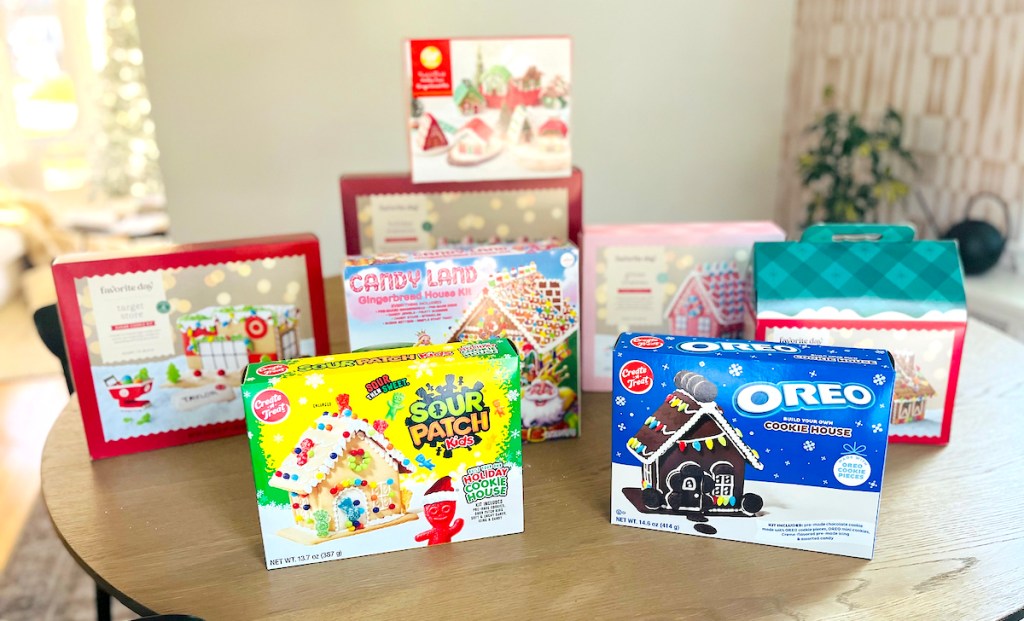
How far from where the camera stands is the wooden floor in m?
2.56

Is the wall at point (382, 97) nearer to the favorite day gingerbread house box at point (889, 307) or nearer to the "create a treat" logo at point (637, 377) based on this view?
the favorite day gingerbread house box at point (889, 307)

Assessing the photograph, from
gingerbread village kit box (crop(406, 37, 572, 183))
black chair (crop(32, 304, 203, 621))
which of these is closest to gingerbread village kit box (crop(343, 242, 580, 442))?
gingerbread village kit box (crop(406, 37, 572, 183))

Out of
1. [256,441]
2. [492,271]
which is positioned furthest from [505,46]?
[256,441]

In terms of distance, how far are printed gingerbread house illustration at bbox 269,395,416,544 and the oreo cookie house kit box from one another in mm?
261

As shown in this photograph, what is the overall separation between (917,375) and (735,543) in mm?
401

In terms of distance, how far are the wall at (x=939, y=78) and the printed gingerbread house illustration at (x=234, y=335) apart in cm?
217

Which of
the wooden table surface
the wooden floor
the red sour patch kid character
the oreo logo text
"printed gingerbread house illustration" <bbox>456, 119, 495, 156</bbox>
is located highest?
"printed gingerbread house illustration" <bbox>456, 119, 495, 156</bbox>

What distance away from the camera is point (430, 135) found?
4.21 ft

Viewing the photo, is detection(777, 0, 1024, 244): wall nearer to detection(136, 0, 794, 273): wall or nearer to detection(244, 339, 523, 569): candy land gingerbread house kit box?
detection(136, 0, 794, 273): wall

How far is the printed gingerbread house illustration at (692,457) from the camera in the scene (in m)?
0.88

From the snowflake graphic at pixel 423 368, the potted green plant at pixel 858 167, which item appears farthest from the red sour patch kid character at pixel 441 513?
the potted green plant at pixel 858 167

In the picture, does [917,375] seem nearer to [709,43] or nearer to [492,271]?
[492,271]

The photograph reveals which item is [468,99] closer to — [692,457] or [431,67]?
[431,67]

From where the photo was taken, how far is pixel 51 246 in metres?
4.95
